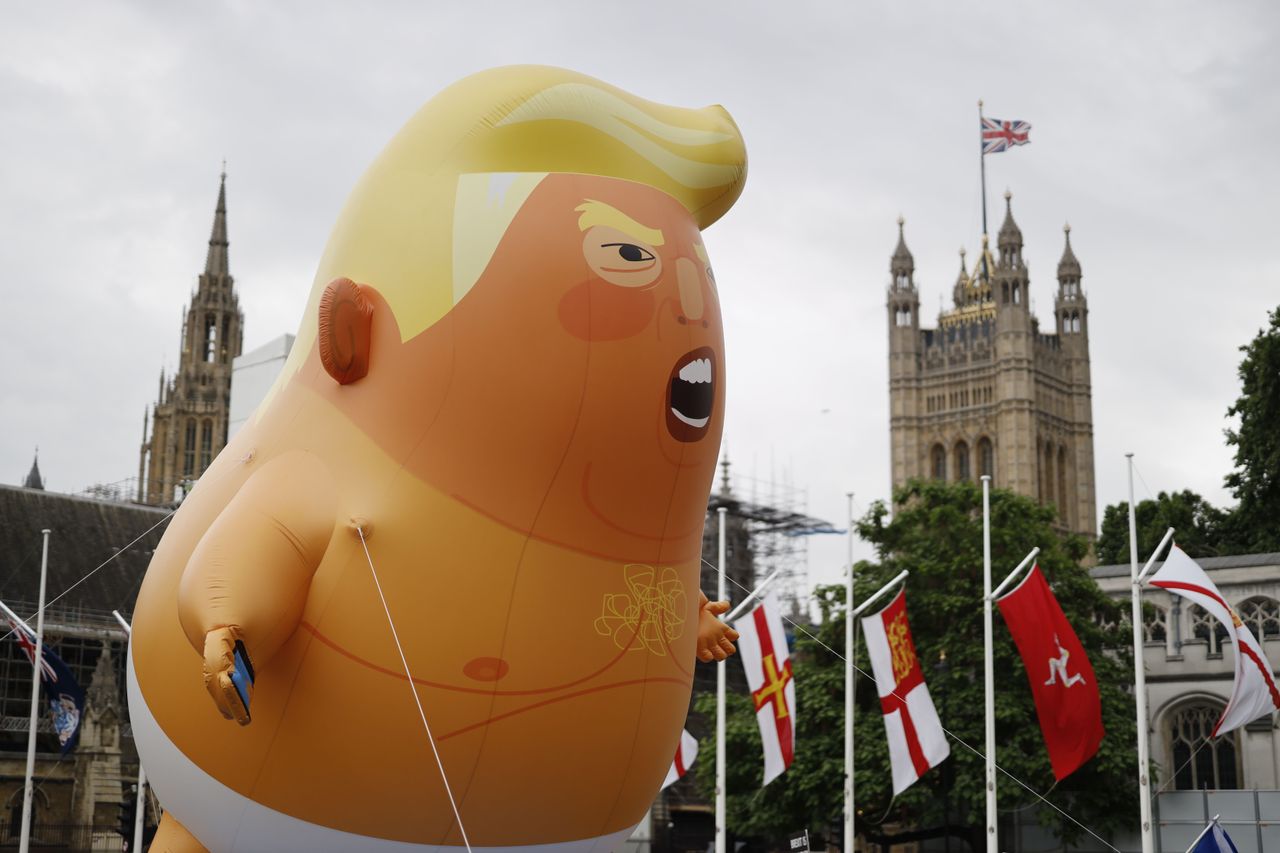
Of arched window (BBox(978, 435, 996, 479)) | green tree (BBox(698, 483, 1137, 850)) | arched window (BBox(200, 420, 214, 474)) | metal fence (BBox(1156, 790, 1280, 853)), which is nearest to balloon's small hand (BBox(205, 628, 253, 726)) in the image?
green tree (BBox(698, 483, 1137, 850))

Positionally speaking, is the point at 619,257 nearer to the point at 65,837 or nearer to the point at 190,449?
the point at 65,837

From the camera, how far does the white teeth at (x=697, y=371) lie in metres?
11.0

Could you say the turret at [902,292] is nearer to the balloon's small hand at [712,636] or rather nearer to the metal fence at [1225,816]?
the metal fence at [1225,816]

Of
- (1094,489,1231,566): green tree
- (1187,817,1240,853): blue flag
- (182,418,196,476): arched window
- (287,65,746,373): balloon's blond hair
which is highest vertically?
(182,418,196,476): arched window

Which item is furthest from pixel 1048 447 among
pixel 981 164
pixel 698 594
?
pixel 698 594

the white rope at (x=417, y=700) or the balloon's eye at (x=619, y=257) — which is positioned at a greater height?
the balloon's eye at (x=619, y=257)

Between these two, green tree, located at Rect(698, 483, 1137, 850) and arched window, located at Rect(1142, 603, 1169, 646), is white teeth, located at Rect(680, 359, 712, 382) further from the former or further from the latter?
arched window, located at Rect(1142, 603, 1169, 646)

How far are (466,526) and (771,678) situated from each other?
1651 cm

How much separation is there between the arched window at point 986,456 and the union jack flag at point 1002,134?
46180 millimetres

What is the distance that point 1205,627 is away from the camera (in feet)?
137

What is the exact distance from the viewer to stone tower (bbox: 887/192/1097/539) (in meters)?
125

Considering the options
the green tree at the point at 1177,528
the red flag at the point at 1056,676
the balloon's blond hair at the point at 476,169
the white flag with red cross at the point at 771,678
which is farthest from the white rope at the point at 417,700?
the green tree at the point at 1177,528

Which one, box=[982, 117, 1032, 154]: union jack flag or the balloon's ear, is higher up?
box=[982, 117, 1032, 154]: union jack flag

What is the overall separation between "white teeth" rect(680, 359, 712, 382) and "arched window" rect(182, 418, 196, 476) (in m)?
93.8
